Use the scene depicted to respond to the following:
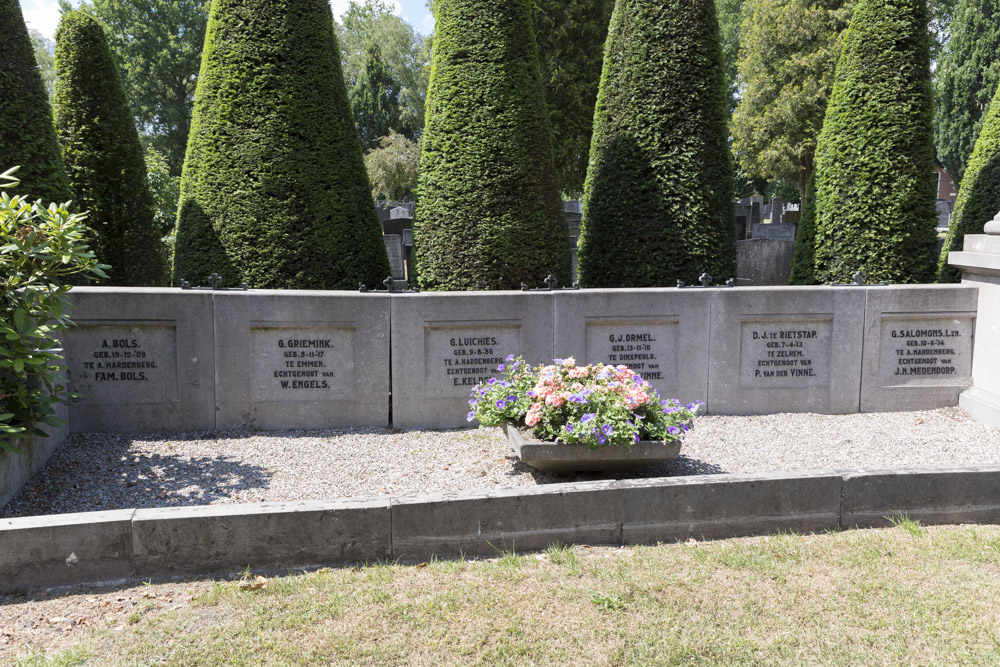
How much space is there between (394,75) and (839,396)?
42882mm

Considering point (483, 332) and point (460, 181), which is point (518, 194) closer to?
point (460, 181)

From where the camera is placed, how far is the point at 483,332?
7.04 metres

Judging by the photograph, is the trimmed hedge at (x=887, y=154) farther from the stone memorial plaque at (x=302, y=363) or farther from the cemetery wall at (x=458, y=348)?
the stone memorial plaque at (x=302, y=363)

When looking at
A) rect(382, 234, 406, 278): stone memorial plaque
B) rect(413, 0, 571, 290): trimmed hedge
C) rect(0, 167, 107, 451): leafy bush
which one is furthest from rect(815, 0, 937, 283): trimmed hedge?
rect(382, 234, 406, 278): stone memorial plaque

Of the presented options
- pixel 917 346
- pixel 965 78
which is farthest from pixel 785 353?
pixel 965 78

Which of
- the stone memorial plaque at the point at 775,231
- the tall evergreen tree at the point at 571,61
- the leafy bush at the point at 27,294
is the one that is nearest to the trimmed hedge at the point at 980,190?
the leafy bush at the point at 27,294

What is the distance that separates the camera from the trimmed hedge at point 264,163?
7.82m

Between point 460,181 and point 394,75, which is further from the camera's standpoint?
point 394,75

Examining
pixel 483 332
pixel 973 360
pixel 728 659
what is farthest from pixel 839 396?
pixel 728 659

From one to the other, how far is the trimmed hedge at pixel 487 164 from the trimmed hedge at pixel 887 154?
366cm

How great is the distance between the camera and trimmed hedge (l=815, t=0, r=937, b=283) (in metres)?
8.59

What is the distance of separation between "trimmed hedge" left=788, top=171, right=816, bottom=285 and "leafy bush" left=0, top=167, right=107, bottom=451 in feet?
26.0

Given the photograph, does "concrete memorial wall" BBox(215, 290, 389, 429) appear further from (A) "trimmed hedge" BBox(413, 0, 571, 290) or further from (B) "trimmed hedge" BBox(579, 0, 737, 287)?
(B) "trimmed hedge" BBox(579, 0, 737, 287)

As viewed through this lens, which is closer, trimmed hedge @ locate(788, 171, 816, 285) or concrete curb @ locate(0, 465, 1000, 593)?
concrete curb @ locate(0, 465, 1000, 593)
